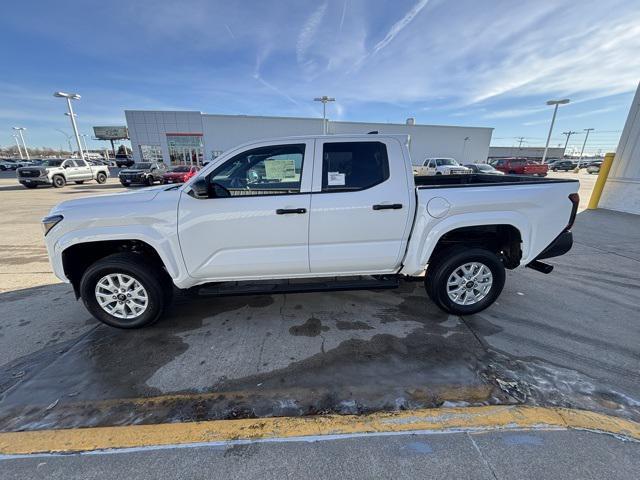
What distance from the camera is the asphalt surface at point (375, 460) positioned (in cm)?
167

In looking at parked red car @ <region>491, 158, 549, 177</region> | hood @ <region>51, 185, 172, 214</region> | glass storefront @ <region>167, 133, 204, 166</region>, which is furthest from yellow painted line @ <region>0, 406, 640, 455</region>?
glass storefront @ <region>167, 133, 204, 166</region>

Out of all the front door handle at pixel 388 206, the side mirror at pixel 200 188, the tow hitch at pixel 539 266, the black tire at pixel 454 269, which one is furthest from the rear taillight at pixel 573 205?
the side mirror at pixel 200 188

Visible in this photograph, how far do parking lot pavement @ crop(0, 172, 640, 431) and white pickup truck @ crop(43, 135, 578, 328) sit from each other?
0.44m

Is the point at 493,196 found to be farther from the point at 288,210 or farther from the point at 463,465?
the point at 463,465

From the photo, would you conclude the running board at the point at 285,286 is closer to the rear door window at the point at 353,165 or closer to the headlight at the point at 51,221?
the rear door window at the point at 353,165

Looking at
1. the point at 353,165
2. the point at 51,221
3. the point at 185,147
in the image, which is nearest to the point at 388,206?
the point at 353,165

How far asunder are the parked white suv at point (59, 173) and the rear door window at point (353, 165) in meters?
23.5

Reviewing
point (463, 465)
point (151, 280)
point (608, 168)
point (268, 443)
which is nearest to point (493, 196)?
point (463, 465)

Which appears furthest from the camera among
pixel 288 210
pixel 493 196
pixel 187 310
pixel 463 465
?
pixel 187 310

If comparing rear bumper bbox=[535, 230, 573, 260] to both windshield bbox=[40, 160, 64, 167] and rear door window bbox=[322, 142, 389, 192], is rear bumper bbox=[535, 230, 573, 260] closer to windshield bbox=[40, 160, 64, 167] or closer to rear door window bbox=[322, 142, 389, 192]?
rear door window bbox=[322, 142, 389, 192]

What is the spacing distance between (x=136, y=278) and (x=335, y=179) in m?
2.33

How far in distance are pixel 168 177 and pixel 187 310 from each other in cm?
1856

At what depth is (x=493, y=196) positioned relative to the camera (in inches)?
121

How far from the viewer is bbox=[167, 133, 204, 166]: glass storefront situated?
36.1 m
